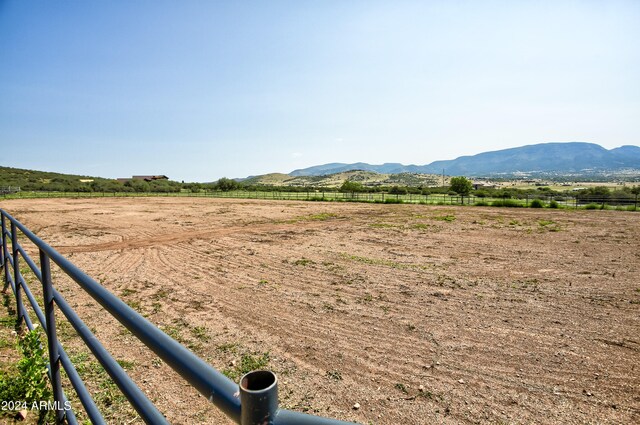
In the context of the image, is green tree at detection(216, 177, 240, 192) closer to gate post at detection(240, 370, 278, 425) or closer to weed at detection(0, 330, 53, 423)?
weed at detection(0, 330, 53, 423)

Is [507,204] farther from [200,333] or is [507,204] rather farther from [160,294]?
[200,333]

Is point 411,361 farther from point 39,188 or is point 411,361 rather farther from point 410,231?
point 39,188

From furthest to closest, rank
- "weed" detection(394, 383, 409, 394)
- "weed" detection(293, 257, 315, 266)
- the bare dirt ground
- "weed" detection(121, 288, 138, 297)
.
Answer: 1. "weed" detection(293, 257, 315, 266)
2. "weed" detection(121, 288, 138, 297)
3. "weed" detection(394, 383, 409, 394)
4. the bare dirt ground

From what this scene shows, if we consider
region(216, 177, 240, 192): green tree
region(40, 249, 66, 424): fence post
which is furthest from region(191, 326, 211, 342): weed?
region(216, 177, 240, 192): green tree

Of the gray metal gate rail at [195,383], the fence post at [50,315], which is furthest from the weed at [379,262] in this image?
the gray metal gate rail at [195,383]

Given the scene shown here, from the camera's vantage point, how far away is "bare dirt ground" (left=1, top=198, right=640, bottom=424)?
14.9 feet

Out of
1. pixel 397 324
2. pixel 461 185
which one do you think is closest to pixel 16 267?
pixel 397 324

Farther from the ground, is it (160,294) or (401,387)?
(160,294)

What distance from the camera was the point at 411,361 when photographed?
5.48 m

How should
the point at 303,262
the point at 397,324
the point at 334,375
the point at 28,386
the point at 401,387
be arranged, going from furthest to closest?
the point at 303,262, the point at 397,324, the point at 334,375, the point at 401,387, the point at 28,386

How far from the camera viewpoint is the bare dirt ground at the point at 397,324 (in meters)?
4.54

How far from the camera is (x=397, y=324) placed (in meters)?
6.89

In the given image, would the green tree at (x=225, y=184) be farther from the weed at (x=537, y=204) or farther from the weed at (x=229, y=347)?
the weed at (x=229, y=347)

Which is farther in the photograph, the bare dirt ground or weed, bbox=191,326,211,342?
weed, bbox=191,326,211,342
